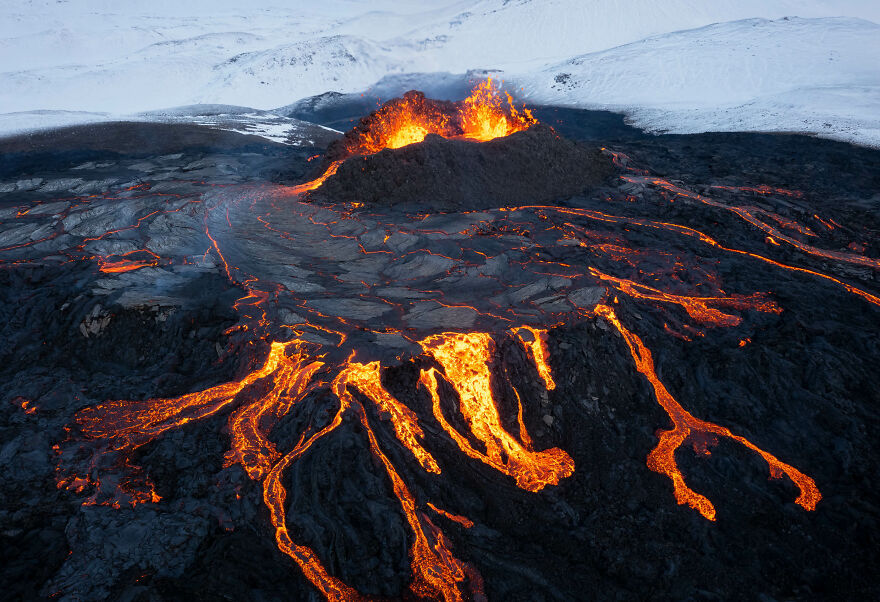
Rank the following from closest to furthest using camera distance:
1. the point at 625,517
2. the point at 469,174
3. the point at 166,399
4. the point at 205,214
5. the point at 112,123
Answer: the point at 625,517, the point at 166,399, the point at 205,214, the point at 469,174, the point at 112,123

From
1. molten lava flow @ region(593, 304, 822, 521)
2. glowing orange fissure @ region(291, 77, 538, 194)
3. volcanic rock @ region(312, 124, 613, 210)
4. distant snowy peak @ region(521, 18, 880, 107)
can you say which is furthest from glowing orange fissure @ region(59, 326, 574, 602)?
distant snowy peak @ region(521, 18, 880, 107)

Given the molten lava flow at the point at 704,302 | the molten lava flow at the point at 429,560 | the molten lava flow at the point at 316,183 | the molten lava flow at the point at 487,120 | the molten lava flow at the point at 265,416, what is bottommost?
the molten lava flow at the point at 429,560

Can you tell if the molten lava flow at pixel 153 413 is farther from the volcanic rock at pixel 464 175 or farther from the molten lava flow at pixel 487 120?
the molten lava flow at pixel 487 120

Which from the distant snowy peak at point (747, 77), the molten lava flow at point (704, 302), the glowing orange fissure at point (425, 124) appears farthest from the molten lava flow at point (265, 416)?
the distant snowy peak at point (747, 77)

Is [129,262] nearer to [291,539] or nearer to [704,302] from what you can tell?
[291,539]

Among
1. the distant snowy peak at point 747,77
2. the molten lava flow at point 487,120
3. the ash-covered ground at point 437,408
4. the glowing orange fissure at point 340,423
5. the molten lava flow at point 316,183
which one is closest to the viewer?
the ash-covered ground at point 437,408

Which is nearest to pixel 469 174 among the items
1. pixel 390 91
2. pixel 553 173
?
pixel 553 173

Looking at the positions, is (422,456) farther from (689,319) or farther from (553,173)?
(553,173)
